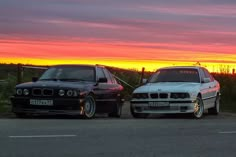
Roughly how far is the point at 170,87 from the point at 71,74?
9.20ft

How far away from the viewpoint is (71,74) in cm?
1639

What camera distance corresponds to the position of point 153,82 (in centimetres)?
1809

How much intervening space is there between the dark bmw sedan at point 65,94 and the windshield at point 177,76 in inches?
85.5

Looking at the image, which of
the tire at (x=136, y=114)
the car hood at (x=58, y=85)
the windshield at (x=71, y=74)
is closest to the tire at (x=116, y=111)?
the tire at (x=136, y=114)

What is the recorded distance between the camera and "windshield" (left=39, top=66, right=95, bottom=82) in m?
16.3

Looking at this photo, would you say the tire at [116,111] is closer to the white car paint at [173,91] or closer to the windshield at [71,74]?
the white car paint at [173,91]

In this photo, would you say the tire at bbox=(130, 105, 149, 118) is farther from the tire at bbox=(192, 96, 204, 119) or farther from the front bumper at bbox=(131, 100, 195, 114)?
the tire at bbox=(192, 96, 204, 119)

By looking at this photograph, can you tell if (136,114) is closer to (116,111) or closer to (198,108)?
(116,111)
